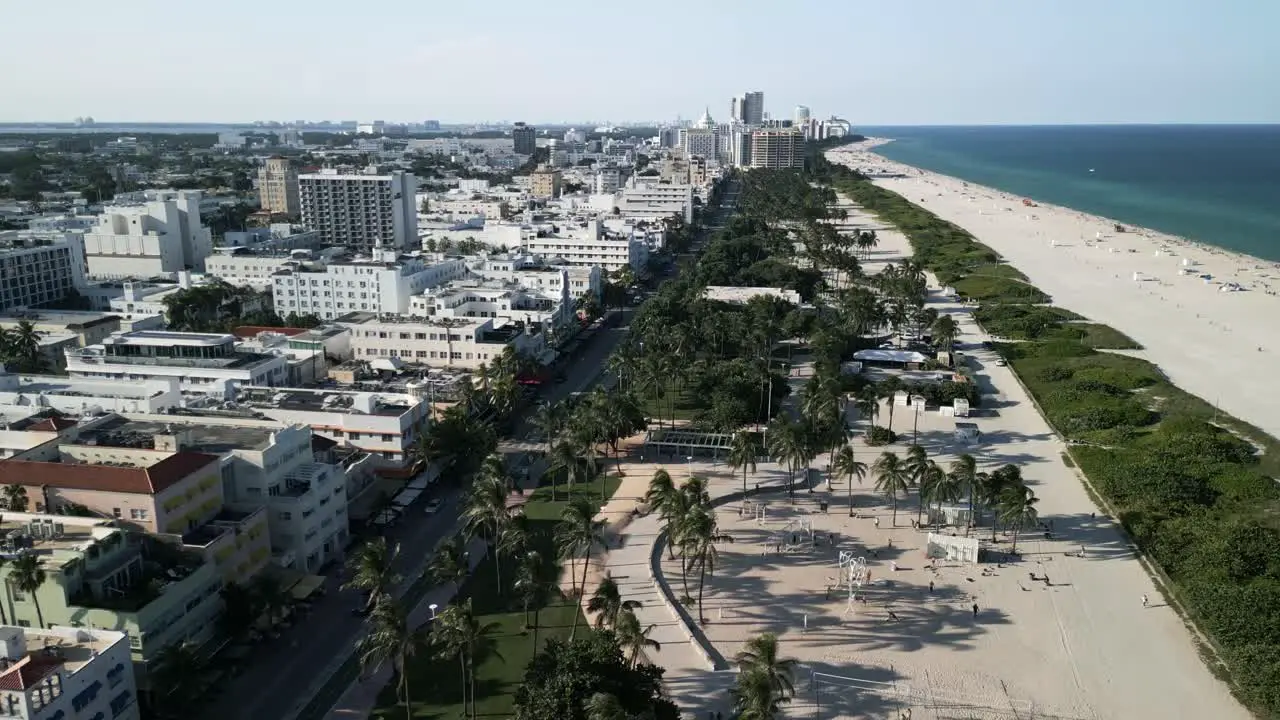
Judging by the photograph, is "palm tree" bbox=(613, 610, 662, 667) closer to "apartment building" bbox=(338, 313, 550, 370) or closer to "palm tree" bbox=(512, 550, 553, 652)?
"palm tree" bbox=(512, 550, 553, 652)

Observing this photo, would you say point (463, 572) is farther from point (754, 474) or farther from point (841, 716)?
point (754, 474)

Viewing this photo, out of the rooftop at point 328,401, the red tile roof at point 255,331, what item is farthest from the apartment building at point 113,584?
the red tile roof at point 255,331

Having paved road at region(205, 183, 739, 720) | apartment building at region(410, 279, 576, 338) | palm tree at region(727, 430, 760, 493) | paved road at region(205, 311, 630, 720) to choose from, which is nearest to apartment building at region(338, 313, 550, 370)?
apartment building at region(410, 279, 576, 338)

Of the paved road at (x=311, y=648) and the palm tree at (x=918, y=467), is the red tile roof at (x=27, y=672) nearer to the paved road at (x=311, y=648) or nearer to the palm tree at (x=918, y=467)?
the paved road at (x=311, y=648)

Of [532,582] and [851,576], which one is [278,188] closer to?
[532,582]

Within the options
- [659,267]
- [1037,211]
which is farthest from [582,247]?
[1037,211]
